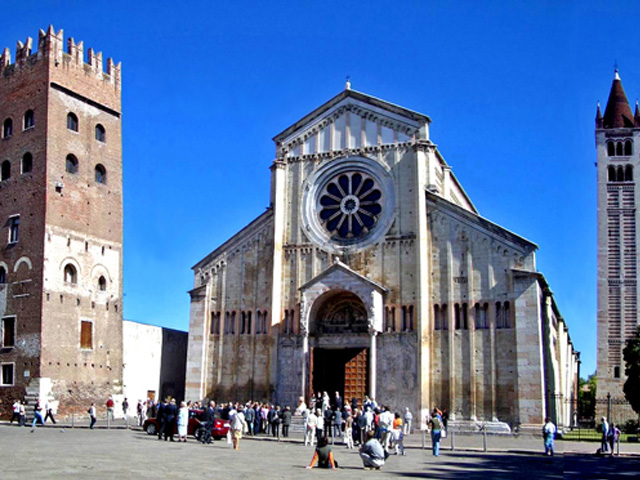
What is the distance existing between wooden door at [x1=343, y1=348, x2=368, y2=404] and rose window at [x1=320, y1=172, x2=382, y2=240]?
5.92m

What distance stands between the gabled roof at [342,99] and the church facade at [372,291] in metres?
0.08

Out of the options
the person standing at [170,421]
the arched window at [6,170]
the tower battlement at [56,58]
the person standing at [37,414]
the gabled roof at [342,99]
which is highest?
the tower battlement at [56,58]

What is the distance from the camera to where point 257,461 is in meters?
19.9

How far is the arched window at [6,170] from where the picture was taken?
137ft

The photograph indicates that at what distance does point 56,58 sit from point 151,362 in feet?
58.6

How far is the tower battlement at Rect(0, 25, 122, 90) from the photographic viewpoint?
41.5m

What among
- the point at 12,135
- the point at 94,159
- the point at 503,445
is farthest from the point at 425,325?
the point at 12,135

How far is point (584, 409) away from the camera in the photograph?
7912 cm

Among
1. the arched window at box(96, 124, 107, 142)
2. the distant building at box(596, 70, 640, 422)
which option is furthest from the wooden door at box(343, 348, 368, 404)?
the distant building at box(596, 70, 640, 422)

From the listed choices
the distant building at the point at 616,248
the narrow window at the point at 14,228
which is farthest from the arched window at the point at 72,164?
the distant building at the point at 616,248

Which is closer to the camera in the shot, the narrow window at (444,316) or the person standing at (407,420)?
the person standing at (407,420)

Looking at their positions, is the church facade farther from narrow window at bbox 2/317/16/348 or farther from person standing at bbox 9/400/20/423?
narrow window at bbox 2/317/16/348

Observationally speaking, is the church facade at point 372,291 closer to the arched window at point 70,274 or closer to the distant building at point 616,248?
the arched window at point 70,274

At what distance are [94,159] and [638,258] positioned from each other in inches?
1655
